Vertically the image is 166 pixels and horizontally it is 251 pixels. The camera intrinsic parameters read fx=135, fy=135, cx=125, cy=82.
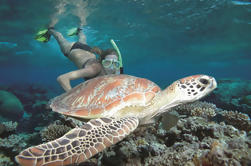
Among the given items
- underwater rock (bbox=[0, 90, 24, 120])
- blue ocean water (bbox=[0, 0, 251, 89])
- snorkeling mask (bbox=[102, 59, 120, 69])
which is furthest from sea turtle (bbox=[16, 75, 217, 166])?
blue ocean water (bbox=[0, 0, 251, 89])

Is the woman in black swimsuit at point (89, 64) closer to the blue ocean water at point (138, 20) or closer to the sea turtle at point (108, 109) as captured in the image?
the sea turtle at point (108, 109)

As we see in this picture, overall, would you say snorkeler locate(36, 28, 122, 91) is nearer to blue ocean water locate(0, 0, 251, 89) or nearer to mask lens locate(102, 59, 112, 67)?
mask lens locate(102, 59, 112, 67)

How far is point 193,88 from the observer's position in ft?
6.34

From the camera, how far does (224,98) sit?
302 inches

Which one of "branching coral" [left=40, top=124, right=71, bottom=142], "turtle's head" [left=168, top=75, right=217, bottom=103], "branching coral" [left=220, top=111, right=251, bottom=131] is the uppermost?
"turtle's head" [left=168, top=75, right=217, bottom=103]

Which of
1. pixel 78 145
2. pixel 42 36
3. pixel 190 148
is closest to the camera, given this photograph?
pixel 78 145

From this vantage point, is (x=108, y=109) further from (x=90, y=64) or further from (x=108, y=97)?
(x=90, y=64)

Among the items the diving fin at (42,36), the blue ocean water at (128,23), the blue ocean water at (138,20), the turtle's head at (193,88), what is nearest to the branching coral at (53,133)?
the turtle's head at (193,88)

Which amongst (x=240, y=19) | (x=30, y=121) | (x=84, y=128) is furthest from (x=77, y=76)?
(x=240, y=19)

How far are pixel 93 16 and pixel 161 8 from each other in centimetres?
609

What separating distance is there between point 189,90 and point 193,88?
0.06 m

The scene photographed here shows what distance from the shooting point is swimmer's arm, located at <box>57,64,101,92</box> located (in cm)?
330

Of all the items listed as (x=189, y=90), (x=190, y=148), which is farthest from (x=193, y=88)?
(x=190, y=148)

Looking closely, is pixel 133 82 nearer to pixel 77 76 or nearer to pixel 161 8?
pixel 77 76
